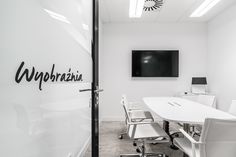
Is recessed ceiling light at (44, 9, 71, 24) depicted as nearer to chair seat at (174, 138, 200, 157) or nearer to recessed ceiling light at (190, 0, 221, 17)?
chair seat at (174, 138, 200, 157)

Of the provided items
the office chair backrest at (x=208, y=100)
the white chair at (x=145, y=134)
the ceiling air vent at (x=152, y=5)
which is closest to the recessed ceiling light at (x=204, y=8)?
the ceiling air vent at (x=152, y=5)

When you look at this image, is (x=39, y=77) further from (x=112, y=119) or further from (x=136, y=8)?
(x=112, y=119)

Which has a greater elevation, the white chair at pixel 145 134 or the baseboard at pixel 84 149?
the white chair at pixel 145 134

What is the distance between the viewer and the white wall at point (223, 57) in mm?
4461

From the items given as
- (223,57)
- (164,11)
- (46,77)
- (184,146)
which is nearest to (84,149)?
(184,146)

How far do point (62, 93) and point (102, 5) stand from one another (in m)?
3.03

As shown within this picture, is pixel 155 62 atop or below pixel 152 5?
below

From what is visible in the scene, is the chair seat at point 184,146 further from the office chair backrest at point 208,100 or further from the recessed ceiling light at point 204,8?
the recessed ceiling light at point 204,8

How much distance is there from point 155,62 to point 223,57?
1799 millimetres

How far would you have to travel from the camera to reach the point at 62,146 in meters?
2.12

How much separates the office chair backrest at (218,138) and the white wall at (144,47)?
13.7 ft

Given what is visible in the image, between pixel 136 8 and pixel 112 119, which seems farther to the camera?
pixel 112 119

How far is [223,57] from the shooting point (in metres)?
4.87

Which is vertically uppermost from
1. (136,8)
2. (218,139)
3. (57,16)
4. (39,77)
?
(136,8)
